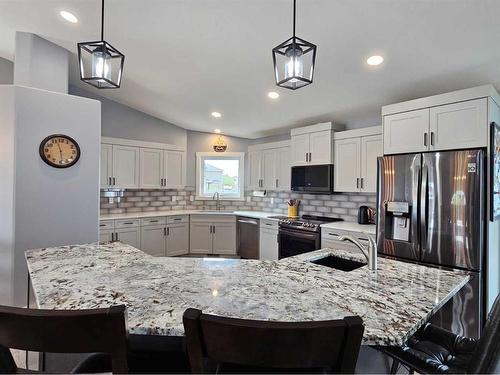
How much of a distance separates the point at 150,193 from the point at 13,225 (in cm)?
269

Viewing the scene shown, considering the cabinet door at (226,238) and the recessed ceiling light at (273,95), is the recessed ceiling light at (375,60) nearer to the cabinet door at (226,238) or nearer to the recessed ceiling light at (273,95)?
the recessed ceiling light at (273,95)

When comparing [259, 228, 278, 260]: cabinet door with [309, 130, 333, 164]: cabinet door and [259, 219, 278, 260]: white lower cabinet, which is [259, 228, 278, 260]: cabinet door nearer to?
[259, 219, 278, 260]: white lower cabinet

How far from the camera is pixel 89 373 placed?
3.33 feet

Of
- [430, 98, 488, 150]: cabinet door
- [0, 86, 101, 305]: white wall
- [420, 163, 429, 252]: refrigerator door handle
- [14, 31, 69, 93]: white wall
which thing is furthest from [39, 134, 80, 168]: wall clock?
[430, 98, 488, 150]: cabinet door

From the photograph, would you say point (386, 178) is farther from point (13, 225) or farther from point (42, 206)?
point (13, 225)

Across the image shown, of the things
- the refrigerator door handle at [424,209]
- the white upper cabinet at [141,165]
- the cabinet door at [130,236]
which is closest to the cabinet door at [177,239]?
the cabinet door at [130,236]

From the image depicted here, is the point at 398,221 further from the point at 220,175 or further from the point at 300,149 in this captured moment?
the point at 220,175

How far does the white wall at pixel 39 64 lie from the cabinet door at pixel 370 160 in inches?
154

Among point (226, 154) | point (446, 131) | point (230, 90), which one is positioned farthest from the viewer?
point (226, 154)

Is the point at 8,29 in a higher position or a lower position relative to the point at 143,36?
higher

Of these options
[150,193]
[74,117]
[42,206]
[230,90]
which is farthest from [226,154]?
[42,206]

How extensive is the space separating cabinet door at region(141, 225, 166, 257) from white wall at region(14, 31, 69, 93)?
7.95ft

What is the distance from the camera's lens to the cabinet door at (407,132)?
2.77 meters

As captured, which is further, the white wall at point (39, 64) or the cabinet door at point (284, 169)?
the cabinet door at point (284, 169)
